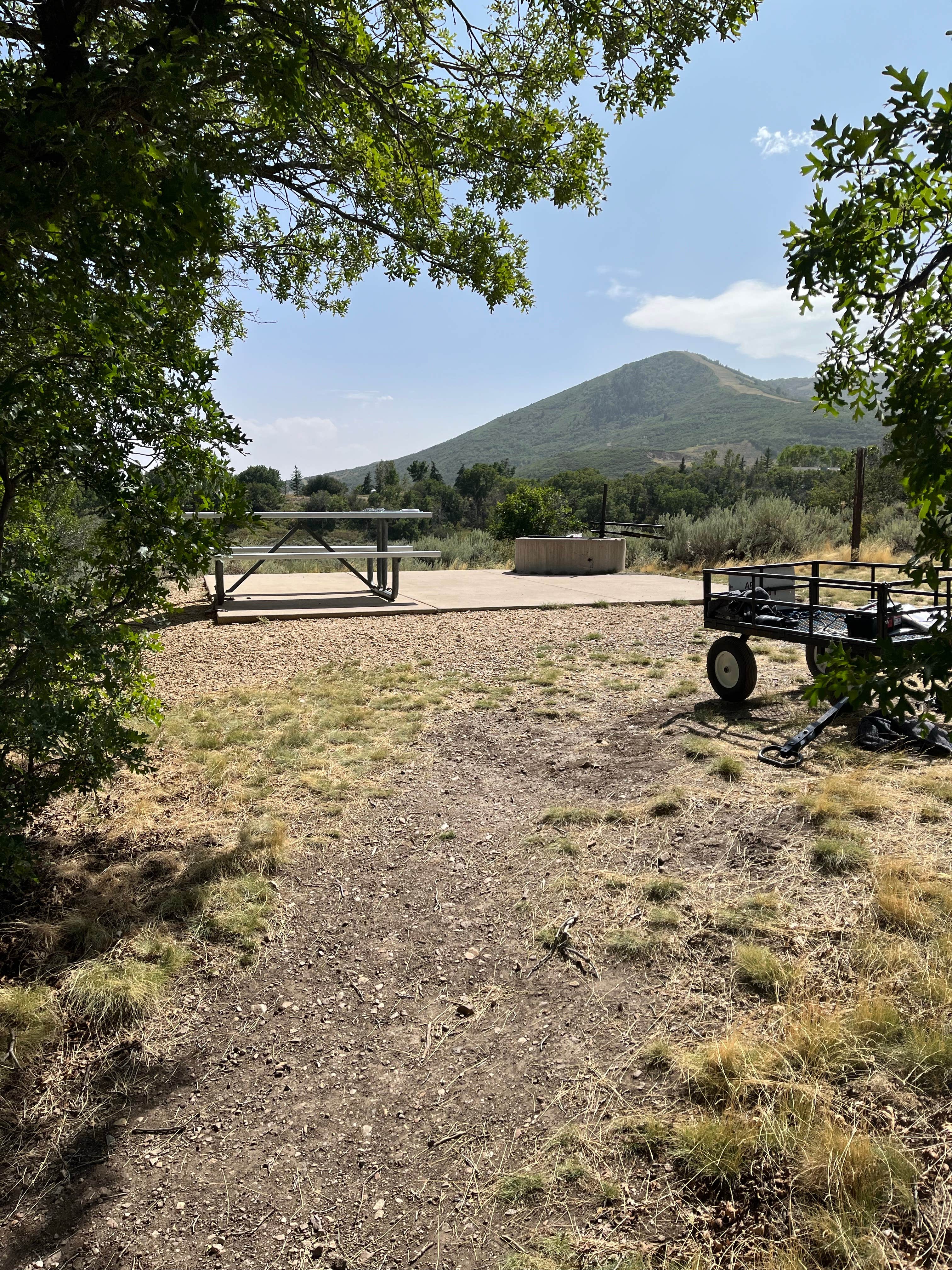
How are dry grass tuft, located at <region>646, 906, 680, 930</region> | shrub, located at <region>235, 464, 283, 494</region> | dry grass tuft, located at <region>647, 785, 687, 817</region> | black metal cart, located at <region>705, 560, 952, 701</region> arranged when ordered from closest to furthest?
dry grass tuft, located at <region>646, 906, 680, 930</region> < dry grass tuft, located at <region>647, 785, 687, 817</region> < black metal cart, located at <region>705, 560, 952, 701</region> < shrub, located at <region>235, 464, 283, 494</region>

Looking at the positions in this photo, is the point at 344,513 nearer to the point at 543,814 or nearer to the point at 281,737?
the point at 281,737

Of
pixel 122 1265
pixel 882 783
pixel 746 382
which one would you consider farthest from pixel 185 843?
pixel 746 382

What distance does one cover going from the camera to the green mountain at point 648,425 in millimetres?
93500

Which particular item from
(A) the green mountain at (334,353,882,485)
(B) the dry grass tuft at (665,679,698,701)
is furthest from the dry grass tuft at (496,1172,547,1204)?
(A) the green mountain at (334,353,882,485)

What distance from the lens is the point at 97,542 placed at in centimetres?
286

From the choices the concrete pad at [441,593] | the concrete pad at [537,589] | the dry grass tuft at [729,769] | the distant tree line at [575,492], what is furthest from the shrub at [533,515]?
the dry grass tuft at [729,769]

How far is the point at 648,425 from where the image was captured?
129 metres

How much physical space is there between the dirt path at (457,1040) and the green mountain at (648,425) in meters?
76.9

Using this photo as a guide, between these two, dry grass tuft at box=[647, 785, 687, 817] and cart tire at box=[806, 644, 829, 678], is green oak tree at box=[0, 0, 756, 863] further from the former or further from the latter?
cart tire at box=[806, 644, 829, 678]

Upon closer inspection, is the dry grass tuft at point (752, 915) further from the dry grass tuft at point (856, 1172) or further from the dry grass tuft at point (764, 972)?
the dry grass tuft at point (856, 1172)

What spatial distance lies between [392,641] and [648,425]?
130 m

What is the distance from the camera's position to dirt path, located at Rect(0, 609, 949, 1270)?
173 centimetres

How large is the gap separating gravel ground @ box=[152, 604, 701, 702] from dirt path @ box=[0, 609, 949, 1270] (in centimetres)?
248

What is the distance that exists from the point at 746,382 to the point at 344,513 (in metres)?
169
